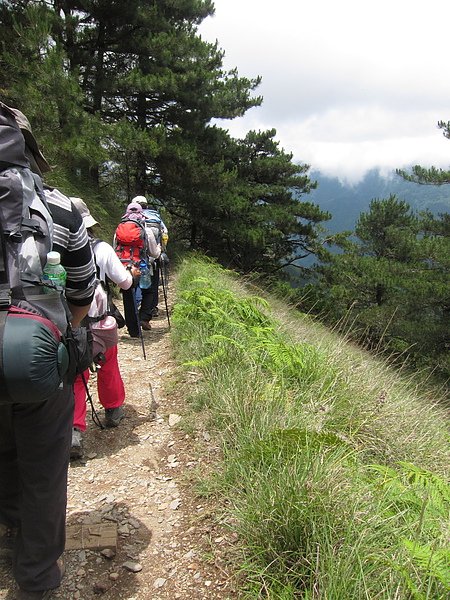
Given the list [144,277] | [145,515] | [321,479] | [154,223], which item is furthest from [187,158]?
[321,479]

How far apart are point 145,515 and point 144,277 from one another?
4297 millimetres

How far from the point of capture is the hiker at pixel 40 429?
1.66 m

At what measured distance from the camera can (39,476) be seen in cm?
185

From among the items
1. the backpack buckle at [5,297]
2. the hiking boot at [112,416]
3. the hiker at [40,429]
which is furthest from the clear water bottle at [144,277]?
the backpack buckle at [5,297]

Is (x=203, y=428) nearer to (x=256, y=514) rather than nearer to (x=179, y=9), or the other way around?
(x=256, y=514)

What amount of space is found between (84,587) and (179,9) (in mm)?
15018

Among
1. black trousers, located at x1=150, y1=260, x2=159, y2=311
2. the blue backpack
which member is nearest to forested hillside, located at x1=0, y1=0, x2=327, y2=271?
the blue backpack

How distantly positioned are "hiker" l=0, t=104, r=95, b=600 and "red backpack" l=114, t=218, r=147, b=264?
3853 mm

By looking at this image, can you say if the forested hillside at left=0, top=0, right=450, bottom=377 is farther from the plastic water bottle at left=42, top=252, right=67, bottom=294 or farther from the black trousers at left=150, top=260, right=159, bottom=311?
the plastic water bottle at left=42, top=252, right=67, bottom=294

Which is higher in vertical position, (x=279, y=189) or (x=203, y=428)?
(x=279, y=189)

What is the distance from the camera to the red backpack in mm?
5832

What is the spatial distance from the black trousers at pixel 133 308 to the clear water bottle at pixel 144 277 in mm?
153

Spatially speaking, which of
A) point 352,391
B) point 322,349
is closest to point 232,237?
point 322,349

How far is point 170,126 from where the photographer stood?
14.2 meters
